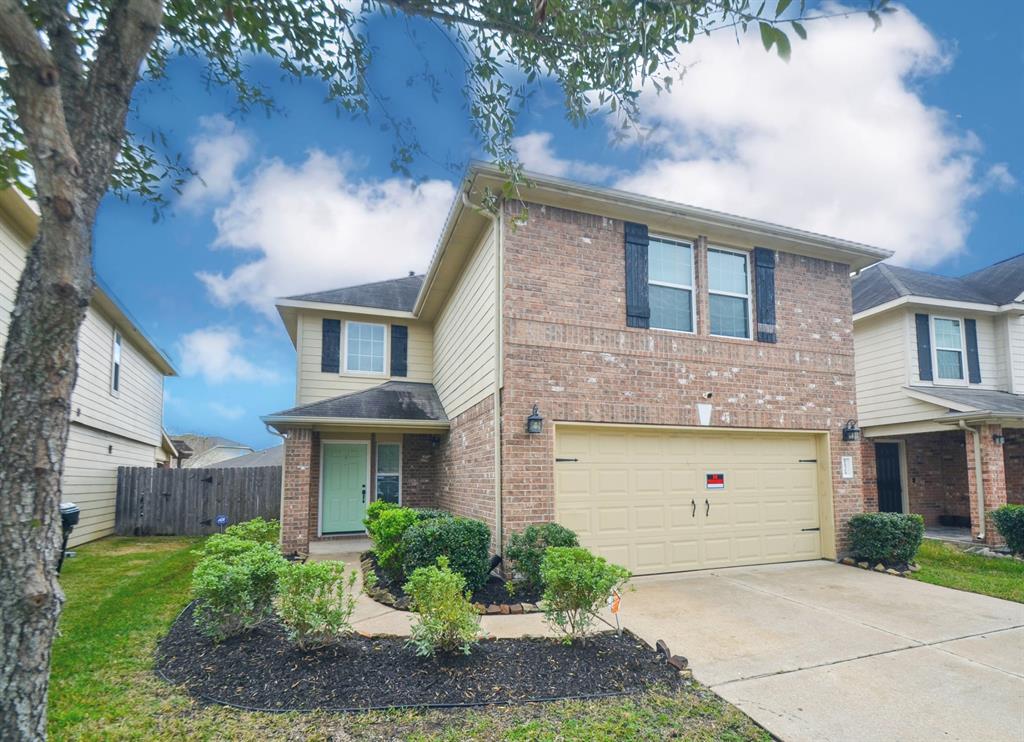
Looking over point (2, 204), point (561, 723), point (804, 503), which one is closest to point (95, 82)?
point (561, 723)

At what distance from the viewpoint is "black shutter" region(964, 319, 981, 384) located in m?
13.2

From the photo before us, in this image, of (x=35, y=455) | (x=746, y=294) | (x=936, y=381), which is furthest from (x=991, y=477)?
(x=35, y=455)

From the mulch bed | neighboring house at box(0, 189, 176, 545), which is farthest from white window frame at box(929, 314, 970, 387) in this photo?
neighboring house at box(0, 189, 176, 545)

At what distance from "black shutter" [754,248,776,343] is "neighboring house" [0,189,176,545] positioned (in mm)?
10536

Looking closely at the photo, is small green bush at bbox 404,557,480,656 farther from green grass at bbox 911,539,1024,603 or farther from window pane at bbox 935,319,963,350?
window pane at bbox 935,319,963,350

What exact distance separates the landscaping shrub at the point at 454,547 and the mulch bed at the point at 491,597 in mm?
165

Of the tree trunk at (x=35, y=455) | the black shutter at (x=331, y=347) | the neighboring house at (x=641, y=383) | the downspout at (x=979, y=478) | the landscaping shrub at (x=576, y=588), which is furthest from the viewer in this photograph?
the black shutter at (x=331, y=347)

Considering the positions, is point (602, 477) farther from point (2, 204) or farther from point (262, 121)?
point (2, 204)

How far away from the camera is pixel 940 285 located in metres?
14.2

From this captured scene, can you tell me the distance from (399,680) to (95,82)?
402 cm

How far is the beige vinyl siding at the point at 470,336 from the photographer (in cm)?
777

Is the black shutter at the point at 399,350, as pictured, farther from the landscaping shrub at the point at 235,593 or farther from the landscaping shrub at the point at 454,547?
the landscaping shrub at the point at 235,593

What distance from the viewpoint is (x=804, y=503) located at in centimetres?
893

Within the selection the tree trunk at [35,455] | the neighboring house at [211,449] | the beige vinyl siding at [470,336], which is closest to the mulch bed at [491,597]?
the beige vinyl siding at [470,336]
